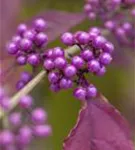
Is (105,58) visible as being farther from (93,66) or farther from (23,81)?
(23,81)

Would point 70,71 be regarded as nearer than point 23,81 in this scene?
Yes

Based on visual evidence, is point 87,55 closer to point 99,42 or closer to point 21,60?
point 99,42

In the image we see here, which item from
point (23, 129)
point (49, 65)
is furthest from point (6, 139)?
point (49, 65)

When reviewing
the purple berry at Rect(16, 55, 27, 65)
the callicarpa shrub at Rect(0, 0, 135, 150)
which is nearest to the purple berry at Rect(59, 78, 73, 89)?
the callicarpa shrub at Rect(0, 0, 135, 150)

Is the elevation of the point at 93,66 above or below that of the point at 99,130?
above

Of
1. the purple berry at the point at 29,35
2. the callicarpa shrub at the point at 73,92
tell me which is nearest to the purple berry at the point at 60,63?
the callicarpa shrub at the point at 73,92

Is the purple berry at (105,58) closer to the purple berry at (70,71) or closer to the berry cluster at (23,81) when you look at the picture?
the purple berry at (70,71)

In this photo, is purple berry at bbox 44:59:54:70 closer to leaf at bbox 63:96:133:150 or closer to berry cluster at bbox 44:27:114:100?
berry cluster at bbox 44:27:114:100

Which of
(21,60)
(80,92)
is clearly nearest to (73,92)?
(80,92)
